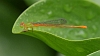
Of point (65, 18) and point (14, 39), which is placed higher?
point (65, 18)

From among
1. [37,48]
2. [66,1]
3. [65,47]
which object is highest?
[66,1]

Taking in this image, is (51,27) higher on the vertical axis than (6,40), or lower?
higher

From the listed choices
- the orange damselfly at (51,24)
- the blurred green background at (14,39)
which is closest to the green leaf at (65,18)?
the orange damselfly at (51,24)

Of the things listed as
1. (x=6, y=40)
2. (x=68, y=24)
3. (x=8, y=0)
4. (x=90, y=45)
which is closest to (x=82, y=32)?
(x=68, y=24)

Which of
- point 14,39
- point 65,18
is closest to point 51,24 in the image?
point 65,18

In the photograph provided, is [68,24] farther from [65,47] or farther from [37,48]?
[37,48]

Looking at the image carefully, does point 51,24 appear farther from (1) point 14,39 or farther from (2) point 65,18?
(1) point 14,39
